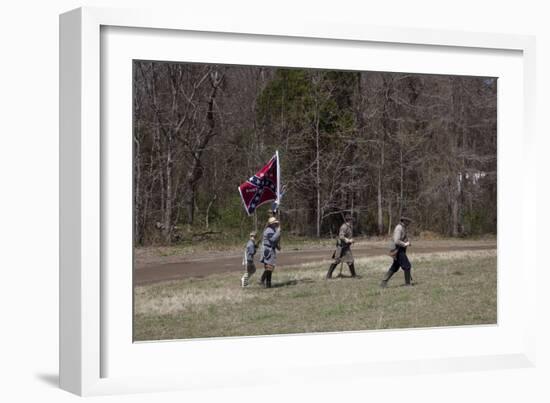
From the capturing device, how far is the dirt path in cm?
1688

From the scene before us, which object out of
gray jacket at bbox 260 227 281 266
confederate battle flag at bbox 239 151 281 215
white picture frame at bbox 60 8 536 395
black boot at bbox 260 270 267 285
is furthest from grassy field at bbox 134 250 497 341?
confederate battle flag at bbox 239 151 281 215

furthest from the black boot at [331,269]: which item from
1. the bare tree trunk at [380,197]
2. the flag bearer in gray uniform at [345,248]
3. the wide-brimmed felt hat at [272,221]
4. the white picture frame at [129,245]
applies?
the white picture frame at [129,245]

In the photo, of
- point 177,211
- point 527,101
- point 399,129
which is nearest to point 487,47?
point 527,101

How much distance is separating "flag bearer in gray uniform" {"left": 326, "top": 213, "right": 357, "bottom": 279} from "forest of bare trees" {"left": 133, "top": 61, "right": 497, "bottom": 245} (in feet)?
0.52

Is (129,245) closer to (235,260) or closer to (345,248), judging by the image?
(235,260)

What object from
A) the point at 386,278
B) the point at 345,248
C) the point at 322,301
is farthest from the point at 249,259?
the point at 386,278

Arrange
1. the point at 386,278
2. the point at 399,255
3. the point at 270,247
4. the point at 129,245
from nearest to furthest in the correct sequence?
the point at 129,245 < the point at 270,247 < the point at 386,278 < the point at 399,255

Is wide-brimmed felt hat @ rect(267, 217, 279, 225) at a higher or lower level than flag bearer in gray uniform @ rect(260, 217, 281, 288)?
higher

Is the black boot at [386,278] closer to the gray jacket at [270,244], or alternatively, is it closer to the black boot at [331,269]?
the black boot at [331,269]

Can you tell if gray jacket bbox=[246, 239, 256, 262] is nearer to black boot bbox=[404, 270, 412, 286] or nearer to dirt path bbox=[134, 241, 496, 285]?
dirt path bbox=[134, 241, 496, 285]

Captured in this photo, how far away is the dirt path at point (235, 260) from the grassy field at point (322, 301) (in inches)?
3.6

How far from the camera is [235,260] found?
18031 millimetres

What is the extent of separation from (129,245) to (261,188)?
293 cm

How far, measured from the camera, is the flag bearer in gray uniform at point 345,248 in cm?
1925
